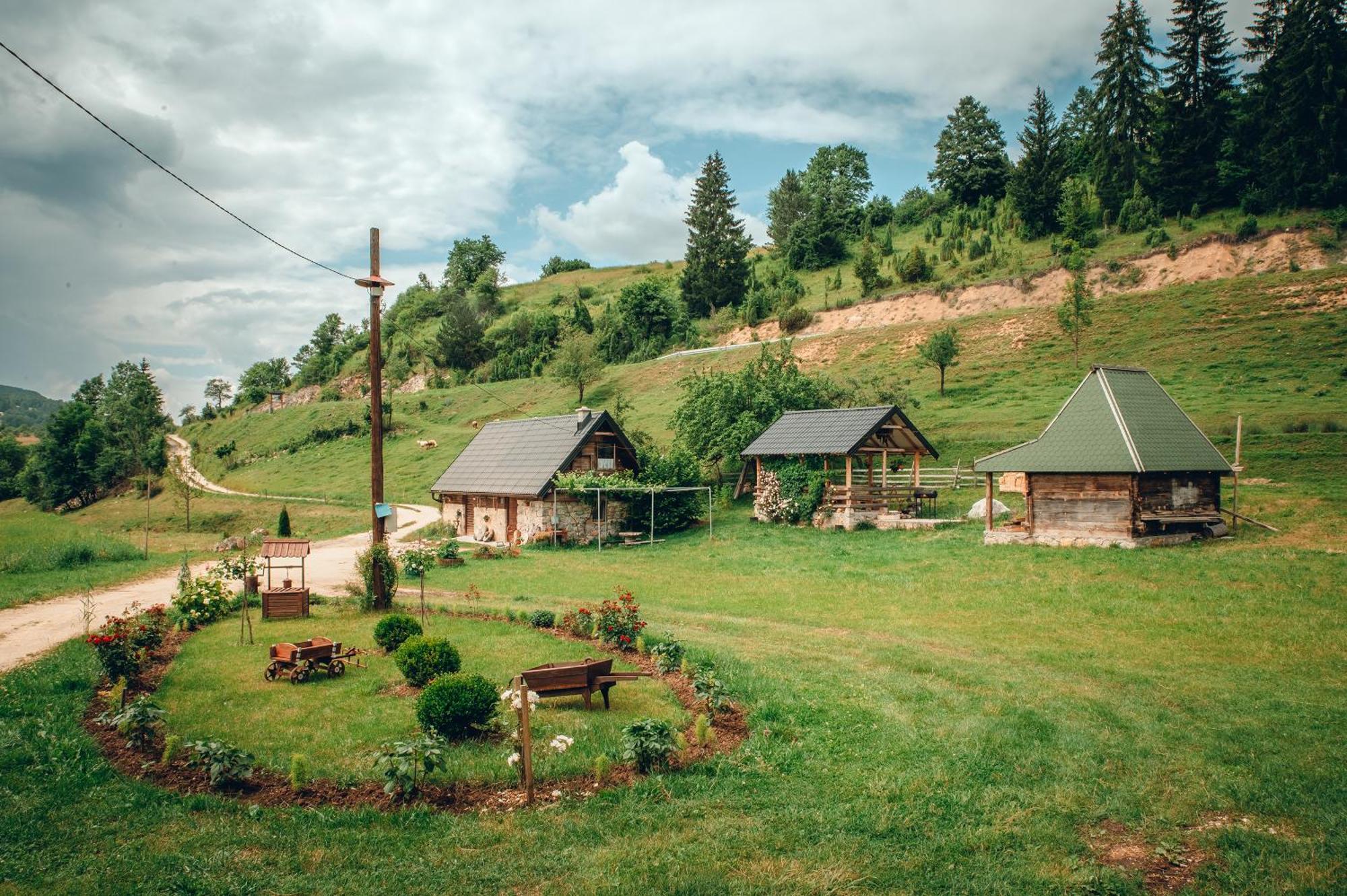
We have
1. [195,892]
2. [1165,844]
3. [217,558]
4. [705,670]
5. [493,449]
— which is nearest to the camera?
[195,892]

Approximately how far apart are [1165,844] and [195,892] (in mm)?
7777

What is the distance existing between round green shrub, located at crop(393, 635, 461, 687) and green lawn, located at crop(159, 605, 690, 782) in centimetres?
32

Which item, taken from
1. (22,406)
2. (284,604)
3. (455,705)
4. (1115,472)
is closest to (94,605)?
(284,604)

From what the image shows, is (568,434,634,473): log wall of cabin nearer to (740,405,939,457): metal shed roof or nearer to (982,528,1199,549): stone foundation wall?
(740,405,939,457): metal shed roof

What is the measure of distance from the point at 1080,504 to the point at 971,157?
82599 mm

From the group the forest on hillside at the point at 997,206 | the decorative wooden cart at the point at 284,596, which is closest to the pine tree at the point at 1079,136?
the forest on hillside at the point at 997,206

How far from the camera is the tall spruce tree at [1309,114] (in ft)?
174

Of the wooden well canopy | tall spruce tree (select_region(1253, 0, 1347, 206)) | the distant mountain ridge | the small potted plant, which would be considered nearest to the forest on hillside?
tall spruce tree (select_region(1253, 0, 1347, 206))

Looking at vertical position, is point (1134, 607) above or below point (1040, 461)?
below

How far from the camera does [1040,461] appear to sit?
23.3 metres

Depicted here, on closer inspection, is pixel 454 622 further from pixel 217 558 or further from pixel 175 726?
pixel 217 558

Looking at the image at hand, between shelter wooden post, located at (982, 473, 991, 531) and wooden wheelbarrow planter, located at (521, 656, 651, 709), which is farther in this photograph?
shelter wooden post, located at (982, 473, 991, 531)

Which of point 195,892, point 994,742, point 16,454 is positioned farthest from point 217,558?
point 16,454

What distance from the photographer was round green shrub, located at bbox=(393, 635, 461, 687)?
35.9 feet
